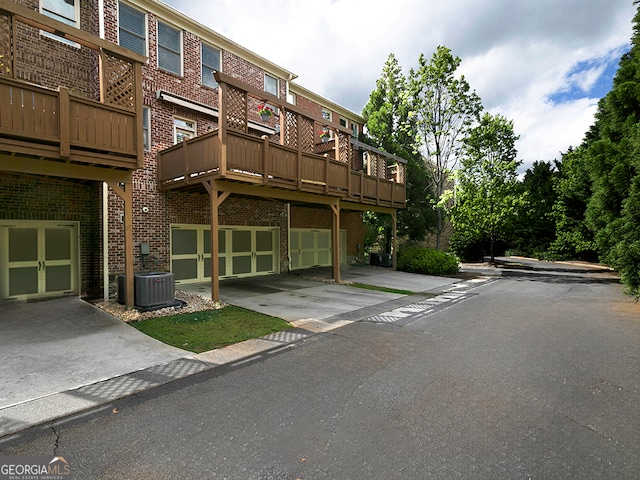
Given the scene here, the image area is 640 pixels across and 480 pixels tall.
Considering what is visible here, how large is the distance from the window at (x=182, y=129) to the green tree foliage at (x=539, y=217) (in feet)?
78.2

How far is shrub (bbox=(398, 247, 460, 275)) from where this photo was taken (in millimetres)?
16688

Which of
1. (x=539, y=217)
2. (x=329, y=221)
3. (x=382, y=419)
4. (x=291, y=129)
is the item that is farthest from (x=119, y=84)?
(x=539, y=217)

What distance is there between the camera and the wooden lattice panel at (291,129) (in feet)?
34.0

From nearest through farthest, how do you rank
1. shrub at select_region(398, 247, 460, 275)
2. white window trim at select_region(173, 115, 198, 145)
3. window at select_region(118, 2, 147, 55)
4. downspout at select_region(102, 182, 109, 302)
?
downspout at select_region(102, 182, 109, 302) → window at select_region(118, 2, 147, 55) → white window trim at select_region(173, 115, 198, 145) → shrub at select_region(398, 247, 460, 275)

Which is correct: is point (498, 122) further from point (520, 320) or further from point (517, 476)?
point (517, 476)

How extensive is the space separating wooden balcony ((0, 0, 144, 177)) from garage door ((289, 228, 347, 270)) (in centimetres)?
922

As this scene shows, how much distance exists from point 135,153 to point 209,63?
693 centimetres

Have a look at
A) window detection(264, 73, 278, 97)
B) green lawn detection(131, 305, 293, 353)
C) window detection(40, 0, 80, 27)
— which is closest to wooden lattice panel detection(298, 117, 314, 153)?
window detection(264, 73, 278, 97)

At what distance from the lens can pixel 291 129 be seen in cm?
1057

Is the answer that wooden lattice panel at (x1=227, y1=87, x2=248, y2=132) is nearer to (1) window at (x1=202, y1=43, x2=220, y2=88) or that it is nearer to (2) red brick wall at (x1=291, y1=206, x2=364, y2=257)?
(1) window at (x1=202, y1=43, x2=220, y2=88)

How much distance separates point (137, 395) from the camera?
12.9ft

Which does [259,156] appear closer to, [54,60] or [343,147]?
[343,147]

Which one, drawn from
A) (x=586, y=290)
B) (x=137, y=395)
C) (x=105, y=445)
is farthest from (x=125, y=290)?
(x=586, y=290)

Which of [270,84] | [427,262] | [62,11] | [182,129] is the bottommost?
[427,262]
